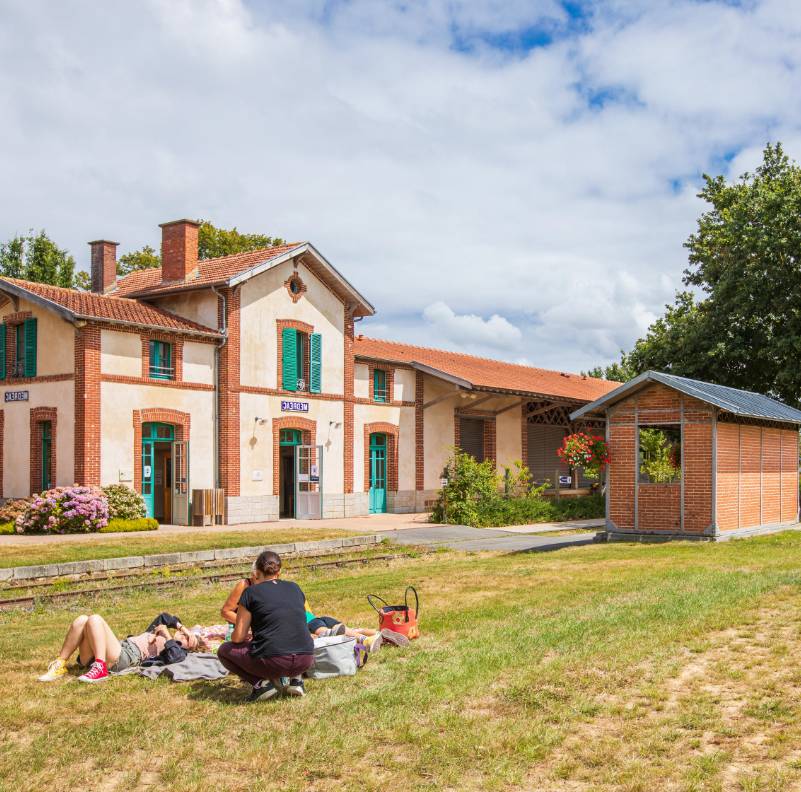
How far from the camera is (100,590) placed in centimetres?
1344

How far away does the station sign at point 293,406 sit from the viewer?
26469mm

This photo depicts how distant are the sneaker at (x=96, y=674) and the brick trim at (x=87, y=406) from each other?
603 inches

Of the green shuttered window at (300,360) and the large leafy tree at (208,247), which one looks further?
the large leafy tree at (208,247)

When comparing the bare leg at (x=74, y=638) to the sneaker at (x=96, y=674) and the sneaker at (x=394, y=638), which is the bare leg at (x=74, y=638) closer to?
the sneaker at (x=96, y=674)

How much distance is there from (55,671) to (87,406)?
15.4m

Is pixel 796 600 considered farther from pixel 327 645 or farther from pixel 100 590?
pixel 100 590

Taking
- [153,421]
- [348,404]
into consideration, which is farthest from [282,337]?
[153,421]

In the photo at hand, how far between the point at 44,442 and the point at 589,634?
60.6ft

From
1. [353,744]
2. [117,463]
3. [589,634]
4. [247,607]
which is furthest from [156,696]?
[117,463]

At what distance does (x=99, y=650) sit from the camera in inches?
298

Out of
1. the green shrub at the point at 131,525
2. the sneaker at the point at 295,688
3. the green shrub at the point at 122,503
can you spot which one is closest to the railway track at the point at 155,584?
the green shrub at the point at 131,525

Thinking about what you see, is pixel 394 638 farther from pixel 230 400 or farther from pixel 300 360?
pixel 300 360

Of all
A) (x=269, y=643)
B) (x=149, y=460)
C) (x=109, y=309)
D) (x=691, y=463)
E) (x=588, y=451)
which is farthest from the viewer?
(x=149, y=460)

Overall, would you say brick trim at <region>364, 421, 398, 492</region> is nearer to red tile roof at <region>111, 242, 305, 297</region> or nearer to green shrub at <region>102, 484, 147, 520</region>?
red tile roof at <region>111, 242, 305, 297</region>
